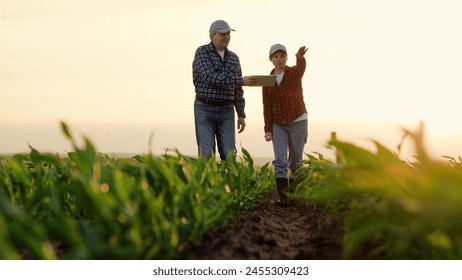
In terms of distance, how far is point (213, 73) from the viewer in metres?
7.05

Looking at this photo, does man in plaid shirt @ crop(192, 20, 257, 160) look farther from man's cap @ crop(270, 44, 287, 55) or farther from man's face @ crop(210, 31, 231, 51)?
man's cap @ crop(270, 44, 287, 55)

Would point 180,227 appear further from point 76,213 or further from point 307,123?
point 307,123

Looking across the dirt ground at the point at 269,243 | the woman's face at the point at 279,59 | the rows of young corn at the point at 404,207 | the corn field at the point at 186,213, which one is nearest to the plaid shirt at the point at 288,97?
the woman's face at the point at 279,59

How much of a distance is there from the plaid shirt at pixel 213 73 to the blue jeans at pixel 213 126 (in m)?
0.16

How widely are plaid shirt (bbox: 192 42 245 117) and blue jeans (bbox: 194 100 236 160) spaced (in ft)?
0.52

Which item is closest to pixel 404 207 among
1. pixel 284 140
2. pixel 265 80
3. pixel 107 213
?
pixel 107 213

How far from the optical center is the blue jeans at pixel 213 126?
725 cm

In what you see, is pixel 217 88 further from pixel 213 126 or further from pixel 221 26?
pixel 221 26

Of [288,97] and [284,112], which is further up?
[288,97]

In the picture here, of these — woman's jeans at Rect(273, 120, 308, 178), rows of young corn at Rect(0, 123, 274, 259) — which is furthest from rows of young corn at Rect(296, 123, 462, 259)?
woman's jeans at Rect(273, 120, 308, 178)

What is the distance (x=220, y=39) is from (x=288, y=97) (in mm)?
1133

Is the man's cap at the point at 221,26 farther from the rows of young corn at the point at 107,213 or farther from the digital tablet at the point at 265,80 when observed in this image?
the rows of young corn at the point at 107,213

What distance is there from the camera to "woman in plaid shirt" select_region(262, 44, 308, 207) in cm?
735
